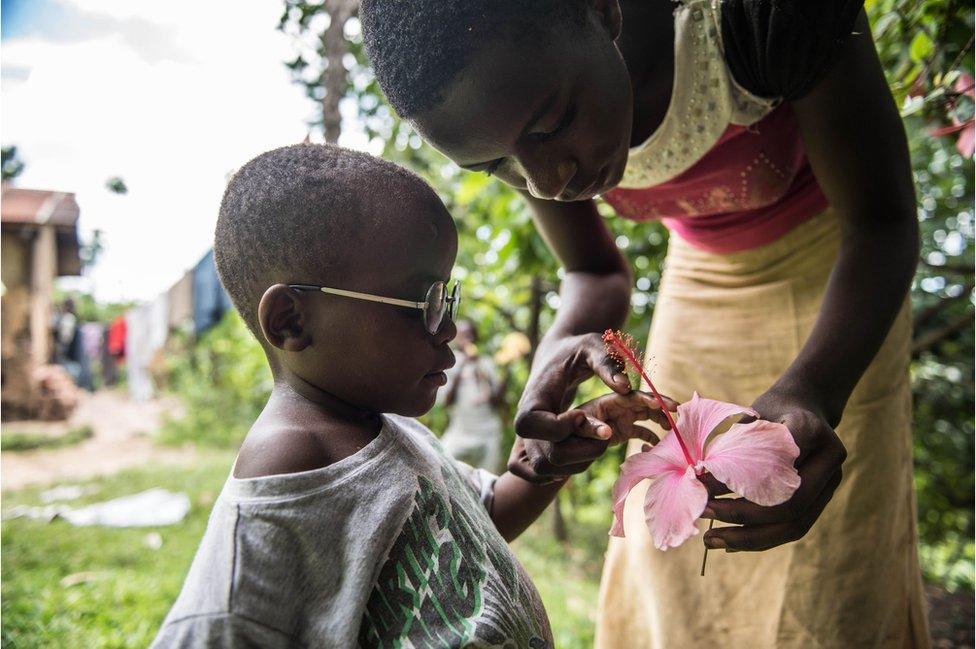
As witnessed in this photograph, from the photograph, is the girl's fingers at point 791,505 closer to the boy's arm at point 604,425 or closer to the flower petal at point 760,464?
the flower petal at point 760,464

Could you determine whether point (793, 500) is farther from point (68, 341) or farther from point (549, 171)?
point (68, 341)

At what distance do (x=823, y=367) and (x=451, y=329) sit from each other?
2.32 ft

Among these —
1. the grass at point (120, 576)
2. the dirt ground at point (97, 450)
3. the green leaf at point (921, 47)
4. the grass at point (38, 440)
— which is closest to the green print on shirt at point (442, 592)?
the green leaf at point (921, 47)

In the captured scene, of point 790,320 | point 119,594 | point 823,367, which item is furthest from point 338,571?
point 119,594

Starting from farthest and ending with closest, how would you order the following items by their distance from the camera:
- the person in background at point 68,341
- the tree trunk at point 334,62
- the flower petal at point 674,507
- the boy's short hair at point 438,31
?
the person in background at point 68,341, the tree trunk at point 334,62, the boy's short hair at point 438,31, the flower petal at point 674,507

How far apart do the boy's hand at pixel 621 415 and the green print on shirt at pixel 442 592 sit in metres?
0.29

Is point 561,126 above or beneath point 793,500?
above

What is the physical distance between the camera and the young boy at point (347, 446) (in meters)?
1.04

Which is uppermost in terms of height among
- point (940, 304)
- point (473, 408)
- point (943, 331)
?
point (940, 304)

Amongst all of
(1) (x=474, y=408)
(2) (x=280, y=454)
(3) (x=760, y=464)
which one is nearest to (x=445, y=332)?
(2) (x=280, y=454)

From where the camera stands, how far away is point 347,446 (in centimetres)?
121

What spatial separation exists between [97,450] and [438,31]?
510 inches

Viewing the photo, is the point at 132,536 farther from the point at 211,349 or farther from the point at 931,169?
the point at 211,349

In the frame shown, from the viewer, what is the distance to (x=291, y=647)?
3.41ft
